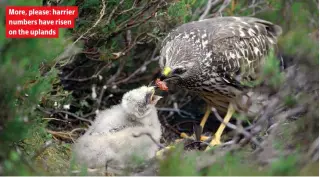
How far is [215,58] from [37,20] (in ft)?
5.23

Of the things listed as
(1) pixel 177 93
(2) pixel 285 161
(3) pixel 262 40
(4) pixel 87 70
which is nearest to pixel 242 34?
(3) pixel 262 40

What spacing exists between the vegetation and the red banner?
0.08m

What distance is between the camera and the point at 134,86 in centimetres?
546

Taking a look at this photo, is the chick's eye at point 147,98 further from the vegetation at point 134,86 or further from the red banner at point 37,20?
the red banner at point 37,20

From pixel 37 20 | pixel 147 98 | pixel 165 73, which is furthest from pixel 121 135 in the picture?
pixel 37 20

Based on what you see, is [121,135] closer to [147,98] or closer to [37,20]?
[147,98]

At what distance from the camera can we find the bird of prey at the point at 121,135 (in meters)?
3.63

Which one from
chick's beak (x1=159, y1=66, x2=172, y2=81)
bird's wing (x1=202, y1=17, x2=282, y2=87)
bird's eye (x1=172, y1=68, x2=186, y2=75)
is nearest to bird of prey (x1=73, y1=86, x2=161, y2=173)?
chick's beak (x1=159, y1=66, x2=172, y2=81)

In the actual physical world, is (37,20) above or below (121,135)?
above

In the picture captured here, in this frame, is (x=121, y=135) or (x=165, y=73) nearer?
(x=121, y=135)

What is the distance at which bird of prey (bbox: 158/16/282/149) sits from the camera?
436 cm

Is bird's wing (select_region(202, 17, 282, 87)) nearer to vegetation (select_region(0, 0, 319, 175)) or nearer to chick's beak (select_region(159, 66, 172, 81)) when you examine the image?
vegetation (select_region(0, 0, 319, 175))

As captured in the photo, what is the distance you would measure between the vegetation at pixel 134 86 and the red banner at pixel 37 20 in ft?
0.27

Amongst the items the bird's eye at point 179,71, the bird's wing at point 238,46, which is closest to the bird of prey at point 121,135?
the bird's eye at point 179,71
